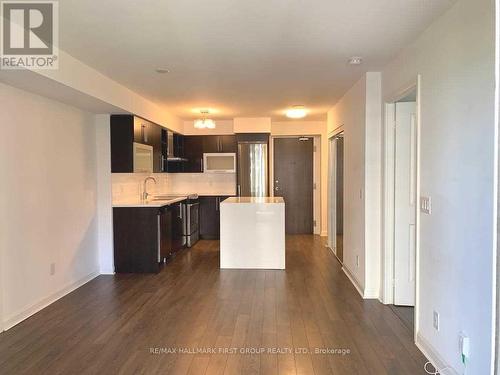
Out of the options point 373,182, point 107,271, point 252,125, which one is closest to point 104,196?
point 107,271

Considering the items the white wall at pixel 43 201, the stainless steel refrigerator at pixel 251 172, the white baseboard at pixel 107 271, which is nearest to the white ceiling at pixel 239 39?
the white wall at pixel 43 201

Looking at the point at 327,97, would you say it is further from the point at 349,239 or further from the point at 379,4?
the point at 379,4

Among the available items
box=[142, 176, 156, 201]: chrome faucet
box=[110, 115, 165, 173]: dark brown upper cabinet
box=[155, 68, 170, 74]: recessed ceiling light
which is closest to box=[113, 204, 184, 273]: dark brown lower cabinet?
box=[110, 115, 165, 173]: dark brown upper cabinet

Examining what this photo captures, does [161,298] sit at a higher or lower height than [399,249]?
lower

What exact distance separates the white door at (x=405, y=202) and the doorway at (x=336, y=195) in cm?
164

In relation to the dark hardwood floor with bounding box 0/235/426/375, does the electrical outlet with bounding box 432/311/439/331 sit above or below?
above

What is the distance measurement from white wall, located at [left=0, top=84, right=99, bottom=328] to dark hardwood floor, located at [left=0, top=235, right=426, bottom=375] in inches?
9.6

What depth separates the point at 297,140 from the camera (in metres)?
7.87

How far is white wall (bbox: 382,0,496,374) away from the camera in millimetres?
1896

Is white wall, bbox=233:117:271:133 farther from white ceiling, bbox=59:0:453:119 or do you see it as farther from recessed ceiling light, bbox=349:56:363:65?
recessed ceiling light, bbox=349:56:363:65

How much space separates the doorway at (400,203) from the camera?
3.49 m

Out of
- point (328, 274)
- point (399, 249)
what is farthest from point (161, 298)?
point (399, 249)

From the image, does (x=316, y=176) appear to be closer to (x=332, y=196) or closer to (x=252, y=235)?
(x=332, y=196)

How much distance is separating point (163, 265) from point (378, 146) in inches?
132
